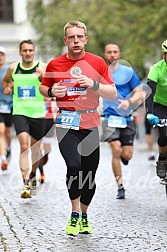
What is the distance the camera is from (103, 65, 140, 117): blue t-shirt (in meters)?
9.62

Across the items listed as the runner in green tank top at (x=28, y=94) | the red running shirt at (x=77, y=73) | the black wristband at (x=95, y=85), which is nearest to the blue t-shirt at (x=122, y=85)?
the runner in green tank top at (x=28, y=94)

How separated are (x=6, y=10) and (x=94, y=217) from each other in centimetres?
3361

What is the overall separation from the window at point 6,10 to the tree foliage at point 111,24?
9.12 metres

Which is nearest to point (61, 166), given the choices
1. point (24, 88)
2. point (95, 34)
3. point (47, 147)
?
point (47, 147)

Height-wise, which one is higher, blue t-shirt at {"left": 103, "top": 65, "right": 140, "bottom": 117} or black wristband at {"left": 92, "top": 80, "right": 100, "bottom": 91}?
blue t-shirt at {"left": 103, "top": 65, "right": 140, "bottom": 117}

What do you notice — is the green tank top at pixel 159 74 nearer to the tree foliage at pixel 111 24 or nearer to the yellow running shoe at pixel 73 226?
the yellow running shoe at pixel 73 226

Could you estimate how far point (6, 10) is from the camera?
40.6 metres

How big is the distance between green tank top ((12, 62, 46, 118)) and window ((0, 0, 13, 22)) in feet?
102

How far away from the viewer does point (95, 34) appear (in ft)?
91.7

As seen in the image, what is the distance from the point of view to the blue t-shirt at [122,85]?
9.62 m

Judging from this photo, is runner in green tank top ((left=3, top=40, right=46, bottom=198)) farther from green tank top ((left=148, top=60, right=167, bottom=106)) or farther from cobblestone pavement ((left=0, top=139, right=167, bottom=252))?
green tank top ((left=148, top=60, right=167, bottom=106))

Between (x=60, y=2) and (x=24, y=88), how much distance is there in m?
19.6

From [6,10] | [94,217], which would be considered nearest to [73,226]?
[94,217]

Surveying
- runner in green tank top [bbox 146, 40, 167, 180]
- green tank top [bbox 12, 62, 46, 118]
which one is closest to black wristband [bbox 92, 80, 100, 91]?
runner in green tank top [bbox 146, 40, 167, 180]
